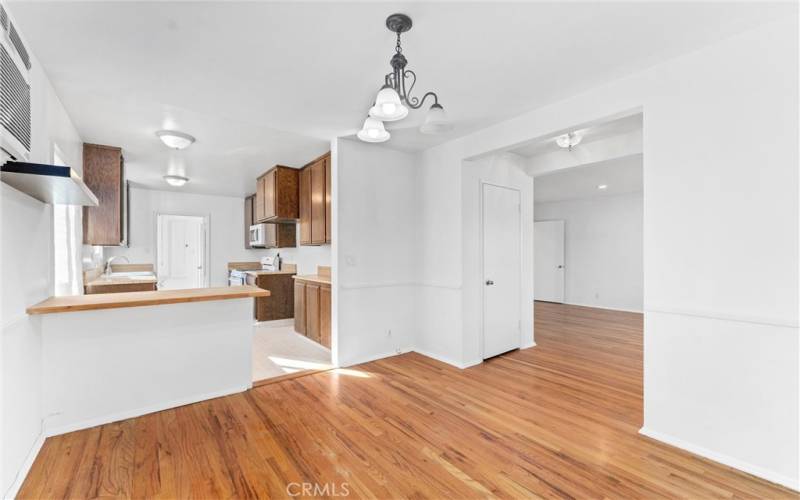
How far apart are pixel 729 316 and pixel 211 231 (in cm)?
764

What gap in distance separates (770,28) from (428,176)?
2.83 m

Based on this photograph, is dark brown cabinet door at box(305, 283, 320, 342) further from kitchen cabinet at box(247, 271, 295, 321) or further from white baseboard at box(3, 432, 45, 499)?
white baseboard at box(3, 432, 45, 499)

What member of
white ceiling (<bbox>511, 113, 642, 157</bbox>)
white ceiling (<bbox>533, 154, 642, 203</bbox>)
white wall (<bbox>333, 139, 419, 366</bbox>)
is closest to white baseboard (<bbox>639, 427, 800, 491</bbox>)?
white ceiling (<bbox>511, 113, 642, 157</bbox>)

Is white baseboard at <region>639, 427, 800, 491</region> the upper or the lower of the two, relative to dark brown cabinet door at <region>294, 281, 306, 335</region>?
lower

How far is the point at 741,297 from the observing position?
6.57 feet

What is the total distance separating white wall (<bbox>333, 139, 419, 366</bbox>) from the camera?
12.3 ft

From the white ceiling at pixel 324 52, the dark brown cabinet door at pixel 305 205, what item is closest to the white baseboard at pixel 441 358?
the dark brown cabinet door at pixel 305 205

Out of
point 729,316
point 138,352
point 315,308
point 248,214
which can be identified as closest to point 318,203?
point 315,308

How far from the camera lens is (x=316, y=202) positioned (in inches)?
176

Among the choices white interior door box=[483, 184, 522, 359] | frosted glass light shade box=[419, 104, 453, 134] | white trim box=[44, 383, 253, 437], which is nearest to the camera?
frosted glass light shade box=[419, 104, 453, 134]

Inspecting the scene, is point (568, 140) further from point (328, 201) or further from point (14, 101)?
point (14, 101)

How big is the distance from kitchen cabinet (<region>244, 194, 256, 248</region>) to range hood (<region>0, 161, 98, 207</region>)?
15.4ft

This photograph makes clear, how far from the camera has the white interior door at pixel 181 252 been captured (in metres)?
6.92

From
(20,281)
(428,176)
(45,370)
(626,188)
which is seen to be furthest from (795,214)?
(626,188)
